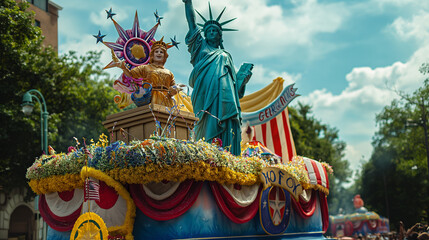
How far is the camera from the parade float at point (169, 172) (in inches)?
350

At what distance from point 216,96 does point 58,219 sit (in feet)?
17.0

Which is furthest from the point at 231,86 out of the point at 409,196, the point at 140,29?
the point at 409,196

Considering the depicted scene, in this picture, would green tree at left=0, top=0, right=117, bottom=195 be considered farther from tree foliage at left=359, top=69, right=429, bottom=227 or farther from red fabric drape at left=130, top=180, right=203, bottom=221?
tree foliage at left=359, top=69, right=429, bottom=227

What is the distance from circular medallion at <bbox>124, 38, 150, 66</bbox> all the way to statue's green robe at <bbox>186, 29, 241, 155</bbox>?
77.2 inches

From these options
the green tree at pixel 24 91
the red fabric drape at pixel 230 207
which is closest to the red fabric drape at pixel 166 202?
the red fabric drape at pixel 230 207

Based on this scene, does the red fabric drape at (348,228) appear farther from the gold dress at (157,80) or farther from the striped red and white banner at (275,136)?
the gold dress at (157,80)

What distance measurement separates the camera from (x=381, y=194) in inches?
1796

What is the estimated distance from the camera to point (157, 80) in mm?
10672

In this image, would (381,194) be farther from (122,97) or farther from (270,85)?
(122,97)

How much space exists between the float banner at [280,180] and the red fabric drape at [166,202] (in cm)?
214

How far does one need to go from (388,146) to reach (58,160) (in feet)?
131

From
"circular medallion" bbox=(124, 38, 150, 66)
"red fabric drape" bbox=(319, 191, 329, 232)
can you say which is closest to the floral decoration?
"circular medallion" bbox=(124, 38, 150, 66)

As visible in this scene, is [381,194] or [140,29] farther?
[381,194]

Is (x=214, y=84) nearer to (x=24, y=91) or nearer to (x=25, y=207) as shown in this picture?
(x=24, y=91)
